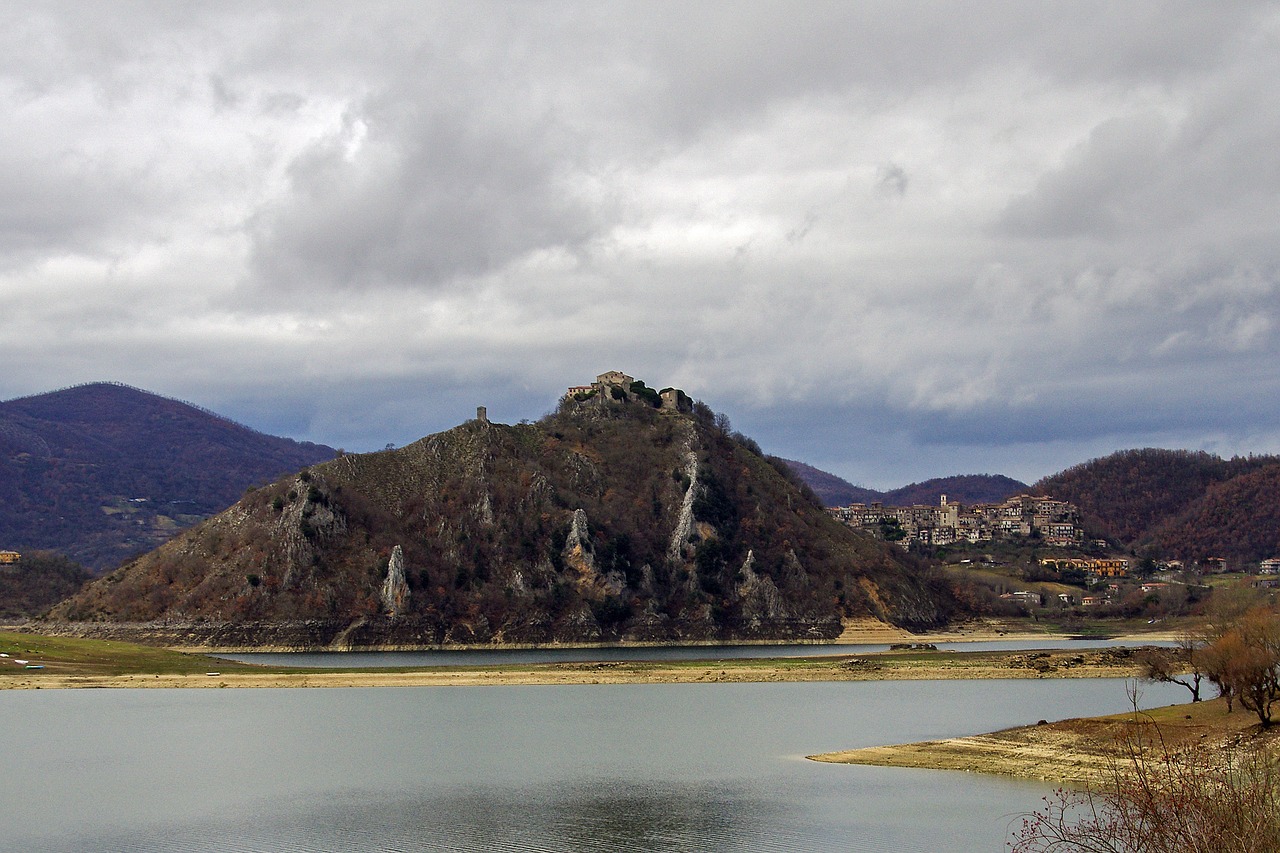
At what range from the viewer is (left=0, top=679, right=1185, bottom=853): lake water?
1799 inches

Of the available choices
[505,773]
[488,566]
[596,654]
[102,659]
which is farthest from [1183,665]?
[488,566]

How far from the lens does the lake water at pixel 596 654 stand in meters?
138

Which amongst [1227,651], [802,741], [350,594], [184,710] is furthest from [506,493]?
[1227,651]

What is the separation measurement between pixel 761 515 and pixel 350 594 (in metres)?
64.9

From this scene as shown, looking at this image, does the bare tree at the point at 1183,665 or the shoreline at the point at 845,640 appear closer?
the bare tree at the point at 1183,665

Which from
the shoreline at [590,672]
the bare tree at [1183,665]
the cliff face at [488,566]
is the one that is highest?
the cliff face at [488,566]

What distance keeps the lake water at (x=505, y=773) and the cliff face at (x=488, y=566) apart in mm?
65483

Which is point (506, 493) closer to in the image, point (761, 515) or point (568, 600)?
point (568, 600)

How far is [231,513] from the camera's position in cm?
18100

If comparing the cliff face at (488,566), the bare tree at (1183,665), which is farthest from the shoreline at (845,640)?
the bare tree at (1183,665)

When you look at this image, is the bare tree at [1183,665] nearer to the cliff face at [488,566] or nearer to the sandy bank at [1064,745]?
the sandy bank at [1064,745]

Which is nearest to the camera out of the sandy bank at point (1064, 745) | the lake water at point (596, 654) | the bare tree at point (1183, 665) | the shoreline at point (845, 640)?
the sandy bank at point (1064, 745)

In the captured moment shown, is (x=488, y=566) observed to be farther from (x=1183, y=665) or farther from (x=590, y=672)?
(x=1183, y=665)

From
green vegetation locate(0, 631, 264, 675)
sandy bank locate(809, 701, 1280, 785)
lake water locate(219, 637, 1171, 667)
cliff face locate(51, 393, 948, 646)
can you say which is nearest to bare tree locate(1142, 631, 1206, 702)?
sandy bank locate(809, 701, 1280, 785)
